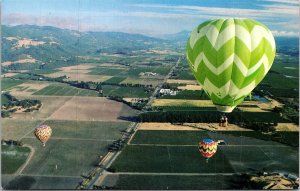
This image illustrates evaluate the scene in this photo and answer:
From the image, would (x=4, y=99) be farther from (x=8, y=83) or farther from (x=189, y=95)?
(x=189, y=95)

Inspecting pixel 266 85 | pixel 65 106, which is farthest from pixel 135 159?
pixel 266 85

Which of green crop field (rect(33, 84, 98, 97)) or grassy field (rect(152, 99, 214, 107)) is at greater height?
grassy field (rect(152, 99, 214, 107))

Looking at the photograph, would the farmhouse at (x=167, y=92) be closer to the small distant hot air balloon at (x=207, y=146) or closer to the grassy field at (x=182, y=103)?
the grassy field at (x=182, y=103)

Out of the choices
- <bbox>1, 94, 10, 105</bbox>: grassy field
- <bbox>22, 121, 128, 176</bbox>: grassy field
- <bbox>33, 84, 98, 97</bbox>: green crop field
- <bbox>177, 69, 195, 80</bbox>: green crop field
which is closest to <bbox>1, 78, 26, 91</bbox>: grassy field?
<bbox>33, 84, 98, 97</bbox>: green crop field

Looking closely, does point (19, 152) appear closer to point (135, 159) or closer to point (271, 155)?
point (135, 159)

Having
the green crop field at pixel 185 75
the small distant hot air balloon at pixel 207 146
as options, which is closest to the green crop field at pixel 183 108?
the small distant hot air balloon at pixel 207 146

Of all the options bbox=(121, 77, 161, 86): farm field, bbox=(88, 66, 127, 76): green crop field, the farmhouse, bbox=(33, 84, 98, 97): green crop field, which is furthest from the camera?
bbox=(88, 66, 127, 76): green crop field

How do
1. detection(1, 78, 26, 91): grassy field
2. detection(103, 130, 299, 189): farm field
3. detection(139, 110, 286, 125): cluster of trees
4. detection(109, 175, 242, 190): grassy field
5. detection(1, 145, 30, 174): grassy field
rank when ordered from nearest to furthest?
1. detection(109, 175, 242, 190): grassy field
2. detection(103, 130, 299, 189): farm field
3. detection(1, 145, 30, 174): grassy field
4. detection(139, 110, 286, 125): cluster of trees
5. detection(1, 78, 26, 91): grassy field

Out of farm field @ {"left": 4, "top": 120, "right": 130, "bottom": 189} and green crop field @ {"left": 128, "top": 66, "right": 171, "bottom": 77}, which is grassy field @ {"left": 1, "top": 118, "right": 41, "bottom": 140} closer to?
farm field @ {"left": 4, "top": 120, "right": 130, "bottom": 189}
